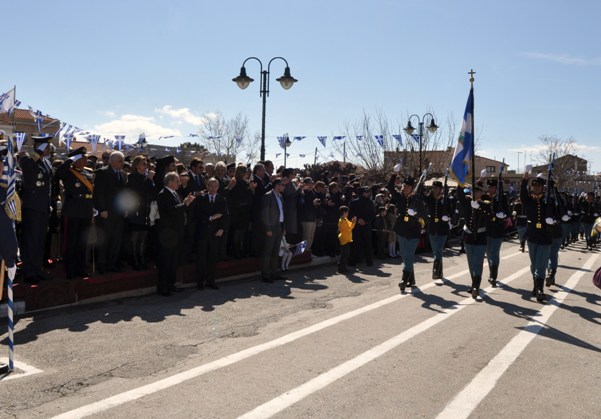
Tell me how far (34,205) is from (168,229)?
208 centimetres

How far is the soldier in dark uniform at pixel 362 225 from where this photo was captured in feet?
45.3

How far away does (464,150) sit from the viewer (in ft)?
35.6

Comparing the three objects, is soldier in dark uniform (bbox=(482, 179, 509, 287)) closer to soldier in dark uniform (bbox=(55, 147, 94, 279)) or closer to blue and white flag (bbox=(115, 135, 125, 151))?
soldier in dark uniform (bbox=(55, 147, 94, 279))

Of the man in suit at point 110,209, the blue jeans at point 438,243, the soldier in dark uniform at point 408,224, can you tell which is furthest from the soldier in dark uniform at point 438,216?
the man in suit at point 110,209

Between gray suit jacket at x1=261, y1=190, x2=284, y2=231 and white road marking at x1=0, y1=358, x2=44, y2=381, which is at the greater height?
gray suit jacket at x1=261, y1=190, x2=284, y2=231

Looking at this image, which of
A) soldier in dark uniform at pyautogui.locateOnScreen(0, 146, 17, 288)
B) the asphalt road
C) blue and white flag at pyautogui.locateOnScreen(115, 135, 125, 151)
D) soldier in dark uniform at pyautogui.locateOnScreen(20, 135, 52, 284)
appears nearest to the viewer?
the asphalt road

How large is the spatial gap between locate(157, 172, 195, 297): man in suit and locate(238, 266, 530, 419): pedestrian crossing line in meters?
4.14

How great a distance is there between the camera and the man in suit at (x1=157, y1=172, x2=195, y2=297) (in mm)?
9250

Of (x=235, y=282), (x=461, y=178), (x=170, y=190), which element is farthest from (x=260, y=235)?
(x=461, y=178)

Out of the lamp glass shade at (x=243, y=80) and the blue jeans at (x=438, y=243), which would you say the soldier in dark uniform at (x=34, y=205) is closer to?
the blue jeans at (x=438, y=243)

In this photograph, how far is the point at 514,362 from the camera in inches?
240

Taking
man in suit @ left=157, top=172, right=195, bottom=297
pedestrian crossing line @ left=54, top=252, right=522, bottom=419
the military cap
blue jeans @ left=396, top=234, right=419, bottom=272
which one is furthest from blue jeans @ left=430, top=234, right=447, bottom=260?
the military cap

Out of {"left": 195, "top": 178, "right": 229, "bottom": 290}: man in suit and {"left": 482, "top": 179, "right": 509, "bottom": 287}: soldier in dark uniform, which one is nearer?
{"left": 195, "top": 178, "right": 229, "bottom": 290}: man in suit

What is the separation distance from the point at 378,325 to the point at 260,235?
14.5ft
